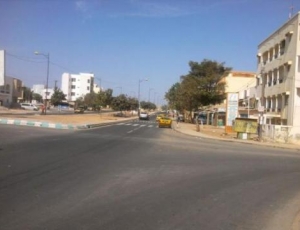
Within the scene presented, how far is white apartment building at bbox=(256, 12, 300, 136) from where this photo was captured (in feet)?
129

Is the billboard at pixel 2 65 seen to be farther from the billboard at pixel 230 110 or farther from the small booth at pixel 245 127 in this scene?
the small booth at pixel 245 127

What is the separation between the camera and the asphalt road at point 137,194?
6.74 meters

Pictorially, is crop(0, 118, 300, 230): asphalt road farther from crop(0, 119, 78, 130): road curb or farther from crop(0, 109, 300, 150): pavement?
crop(0, 119, 78, 130): road curb

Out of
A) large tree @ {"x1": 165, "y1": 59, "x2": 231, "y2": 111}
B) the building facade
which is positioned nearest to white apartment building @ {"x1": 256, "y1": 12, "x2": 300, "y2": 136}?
large tree @ {"x1": 165, "y1": 59, "x2": 231, "y2": 111}

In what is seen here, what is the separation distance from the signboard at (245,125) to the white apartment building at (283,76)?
77.2 inches


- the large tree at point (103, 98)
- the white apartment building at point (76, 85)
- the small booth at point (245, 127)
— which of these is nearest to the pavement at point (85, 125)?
the small booth at point (245, 127)

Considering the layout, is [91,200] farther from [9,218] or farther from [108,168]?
[108,168]

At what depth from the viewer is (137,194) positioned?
891 cm

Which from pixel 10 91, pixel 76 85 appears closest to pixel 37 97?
pixel 76 85

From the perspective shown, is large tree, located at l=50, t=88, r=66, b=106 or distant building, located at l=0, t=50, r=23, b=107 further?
large tree, located at l=50, t=88, r=66, b=106

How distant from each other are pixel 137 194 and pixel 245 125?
2910 cm

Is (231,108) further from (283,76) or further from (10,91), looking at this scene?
(10,91)

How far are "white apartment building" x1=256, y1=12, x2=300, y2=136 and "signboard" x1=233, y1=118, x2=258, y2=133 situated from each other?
1.96 metres

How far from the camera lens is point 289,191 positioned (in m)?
10.8
